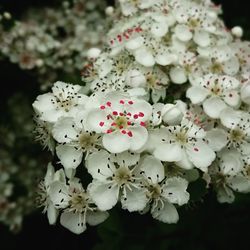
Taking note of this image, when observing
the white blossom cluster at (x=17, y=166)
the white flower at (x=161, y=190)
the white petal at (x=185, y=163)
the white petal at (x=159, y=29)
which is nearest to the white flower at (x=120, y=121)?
the white flower at (x=161, y=190)

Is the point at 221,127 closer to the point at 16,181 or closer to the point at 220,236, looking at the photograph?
the point at 220,236

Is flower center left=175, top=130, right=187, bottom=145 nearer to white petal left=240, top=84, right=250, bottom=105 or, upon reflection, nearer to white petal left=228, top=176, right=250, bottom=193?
white petal left=228, top=176, right=250, bottom=193

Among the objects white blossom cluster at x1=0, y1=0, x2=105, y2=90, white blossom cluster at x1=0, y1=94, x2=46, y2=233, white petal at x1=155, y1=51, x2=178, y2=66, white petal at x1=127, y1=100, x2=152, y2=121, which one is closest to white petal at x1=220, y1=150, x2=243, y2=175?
white petal at x1=127, y1=100, x2=152, y2=121

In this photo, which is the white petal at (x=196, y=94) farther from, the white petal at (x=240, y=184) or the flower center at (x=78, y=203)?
the flower center at (x=78, y=203)

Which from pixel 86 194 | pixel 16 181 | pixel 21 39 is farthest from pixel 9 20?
pixel 86 194

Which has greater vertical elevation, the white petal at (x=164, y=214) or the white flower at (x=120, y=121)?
the white flower at (x=120, y=121)
